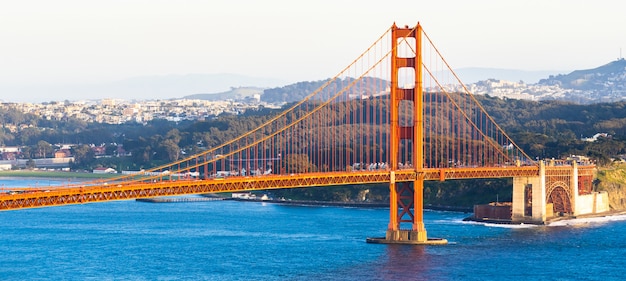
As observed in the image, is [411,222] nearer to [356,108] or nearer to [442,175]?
A: [442,175]

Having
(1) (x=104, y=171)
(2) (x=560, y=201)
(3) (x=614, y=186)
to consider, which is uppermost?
(1) (x=104, y=171)

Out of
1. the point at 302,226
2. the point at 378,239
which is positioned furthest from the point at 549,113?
the point at 378,239

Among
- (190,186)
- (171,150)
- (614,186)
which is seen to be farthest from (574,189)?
(171,150)

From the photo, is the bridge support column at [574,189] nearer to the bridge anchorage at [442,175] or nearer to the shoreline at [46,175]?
the bridge anchorage at [442,175]

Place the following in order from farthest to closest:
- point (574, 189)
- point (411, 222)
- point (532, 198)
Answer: point (574, 189)
point (532, 198)
point (411, 222)

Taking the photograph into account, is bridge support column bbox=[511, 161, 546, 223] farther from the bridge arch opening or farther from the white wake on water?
the bridge arch opening

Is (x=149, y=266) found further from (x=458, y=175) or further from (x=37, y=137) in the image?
(x=37, y=137)

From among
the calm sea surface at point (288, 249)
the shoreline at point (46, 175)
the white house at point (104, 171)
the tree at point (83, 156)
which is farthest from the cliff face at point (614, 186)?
the tree at point (83, 156)
